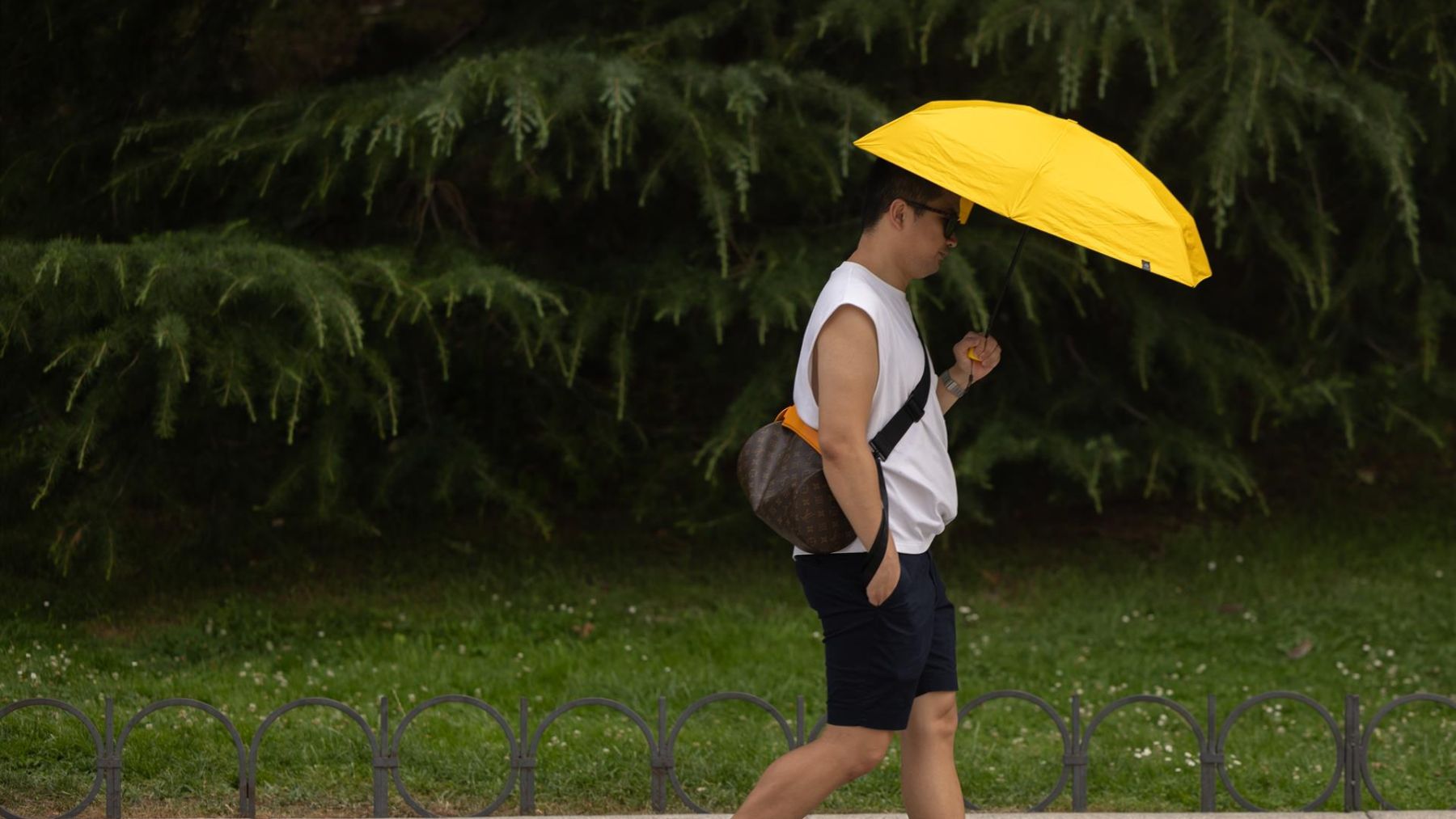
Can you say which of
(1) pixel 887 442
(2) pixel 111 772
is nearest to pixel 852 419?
(1) pixel 887 442

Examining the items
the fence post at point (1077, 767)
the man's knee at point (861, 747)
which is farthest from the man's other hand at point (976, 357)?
the fence post at point (1077, 767)

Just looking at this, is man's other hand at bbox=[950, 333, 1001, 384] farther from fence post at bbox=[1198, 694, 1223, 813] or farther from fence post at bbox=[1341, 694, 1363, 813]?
fence post at bbox=[1341, 694, 1363, 813]

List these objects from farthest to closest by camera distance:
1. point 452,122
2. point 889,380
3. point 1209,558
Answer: point 1209,558
point 452,122
point 889,380

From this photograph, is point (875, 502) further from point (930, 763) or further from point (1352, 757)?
point (1352, 757)

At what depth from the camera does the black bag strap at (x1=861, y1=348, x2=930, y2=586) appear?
118 inches

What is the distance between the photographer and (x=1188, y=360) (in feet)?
21.6

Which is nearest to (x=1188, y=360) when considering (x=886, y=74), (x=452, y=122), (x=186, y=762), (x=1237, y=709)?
(x=886, y=74)

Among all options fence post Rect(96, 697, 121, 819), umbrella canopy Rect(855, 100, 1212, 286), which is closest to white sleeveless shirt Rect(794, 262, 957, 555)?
umbrella canopy Rect(855, 100, 1212, 286)

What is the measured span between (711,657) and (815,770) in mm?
2645

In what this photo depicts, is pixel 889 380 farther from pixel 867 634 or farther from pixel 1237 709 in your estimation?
pixel 1237 709

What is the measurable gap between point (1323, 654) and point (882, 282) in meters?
3.72

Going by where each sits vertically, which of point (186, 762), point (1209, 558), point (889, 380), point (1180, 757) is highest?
point (889, 380)

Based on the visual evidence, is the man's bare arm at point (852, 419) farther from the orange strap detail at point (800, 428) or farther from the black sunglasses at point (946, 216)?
the black sunglasses at point (946, 216)

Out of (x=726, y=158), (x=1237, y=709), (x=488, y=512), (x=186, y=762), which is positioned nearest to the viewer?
(x=1237, y=709)
